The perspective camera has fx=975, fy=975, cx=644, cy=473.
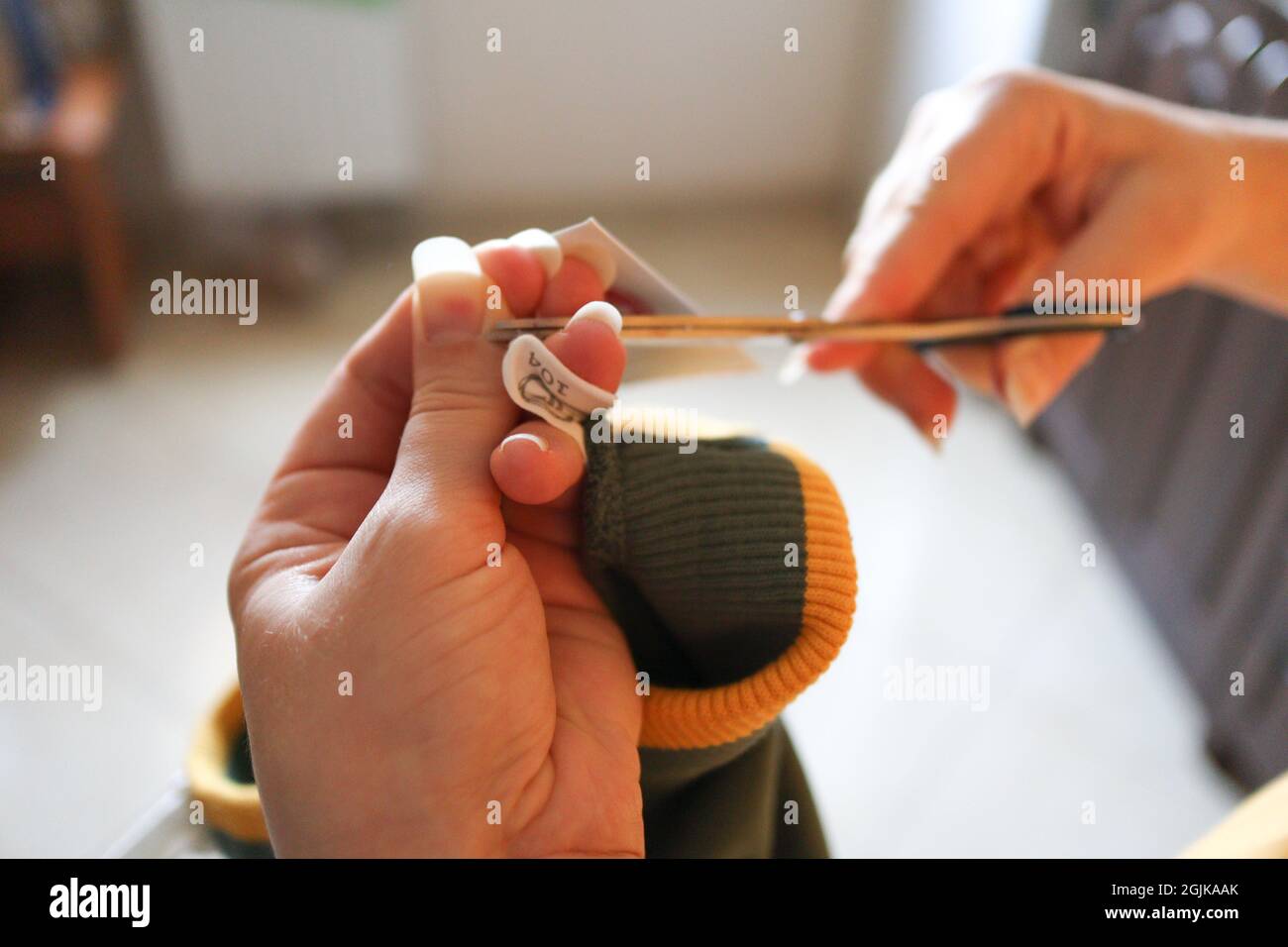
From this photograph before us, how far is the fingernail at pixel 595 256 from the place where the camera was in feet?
1.13

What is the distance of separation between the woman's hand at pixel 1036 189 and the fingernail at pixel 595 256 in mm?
246

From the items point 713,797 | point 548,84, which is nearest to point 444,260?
point 713,797

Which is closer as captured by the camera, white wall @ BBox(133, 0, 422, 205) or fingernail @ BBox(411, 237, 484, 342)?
fingernail @ BBox(411, 237, 484, 342)

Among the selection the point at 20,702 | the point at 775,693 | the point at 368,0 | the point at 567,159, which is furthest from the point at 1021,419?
the point at 368,0

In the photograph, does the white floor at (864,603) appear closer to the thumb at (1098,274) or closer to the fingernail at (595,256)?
the thumb at (1098,274)

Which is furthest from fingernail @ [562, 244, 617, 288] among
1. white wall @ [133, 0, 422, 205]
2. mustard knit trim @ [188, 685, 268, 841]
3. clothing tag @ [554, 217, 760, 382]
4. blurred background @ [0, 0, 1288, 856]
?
white wall @ [133, 0, 422, 205]

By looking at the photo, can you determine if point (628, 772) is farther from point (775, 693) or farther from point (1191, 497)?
point (1191, 497)

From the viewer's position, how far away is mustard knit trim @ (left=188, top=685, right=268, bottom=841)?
1.36 ft

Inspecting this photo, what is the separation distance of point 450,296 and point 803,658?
17 centimetres

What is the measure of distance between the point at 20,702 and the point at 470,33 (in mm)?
932

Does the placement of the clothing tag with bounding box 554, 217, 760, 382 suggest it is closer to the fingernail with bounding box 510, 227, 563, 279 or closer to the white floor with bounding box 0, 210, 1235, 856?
the fingernail with bounding box 510, 227, 563, 279

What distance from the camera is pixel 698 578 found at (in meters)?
0.34

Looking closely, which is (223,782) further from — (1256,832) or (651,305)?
(1256,832)
